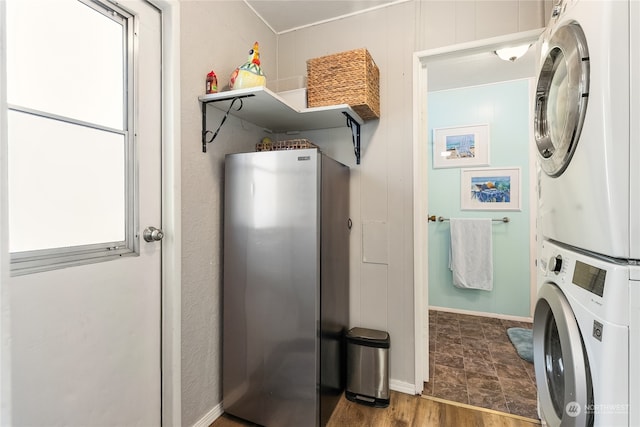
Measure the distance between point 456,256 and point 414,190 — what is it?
1.67 m

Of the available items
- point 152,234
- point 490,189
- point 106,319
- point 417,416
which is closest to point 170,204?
point 152,234

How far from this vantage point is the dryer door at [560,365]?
80cm

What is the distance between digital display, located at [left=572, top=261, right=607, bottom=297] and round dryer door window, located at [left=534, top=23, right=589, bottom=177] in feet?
1.12

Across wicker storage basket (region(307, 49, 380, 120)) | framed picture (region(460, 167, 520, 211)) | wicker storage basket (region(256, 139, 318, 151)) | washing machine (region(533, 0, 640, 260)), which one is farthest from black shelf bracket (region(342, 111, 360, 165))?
framed picture (region(460, 167, 520, 211))

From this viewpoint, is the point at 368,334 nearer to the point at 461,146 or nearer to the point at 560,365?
the point at 560,365

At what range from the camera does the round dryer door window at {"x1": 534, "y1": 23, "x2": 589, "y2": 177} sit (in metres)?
0.85

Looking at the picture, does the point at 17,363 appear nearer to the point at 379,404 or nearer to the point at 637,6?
the point at 379,404

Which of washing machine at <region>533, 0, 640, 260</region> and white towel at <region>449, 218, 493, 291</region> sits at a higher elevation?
washing machine at <region>533, 0, 640, 260</region>

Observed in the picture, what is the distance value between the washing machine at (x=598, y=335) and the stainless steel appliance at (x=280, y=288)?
0.95 meters

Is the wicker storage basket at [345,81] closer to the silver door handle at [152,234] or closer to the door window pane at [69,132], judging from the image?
the door window pane at [69,132]

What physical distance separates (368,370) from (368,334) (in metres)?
0.20

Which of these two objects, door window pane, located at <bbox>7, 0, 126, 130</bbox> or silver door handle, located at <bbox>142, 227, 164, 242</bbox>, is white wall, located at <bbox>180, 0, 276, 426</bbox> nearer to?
silver door handle, located at <bbox>142, 227, 164, 242</bbox>

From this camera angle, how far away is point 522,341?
244 cm

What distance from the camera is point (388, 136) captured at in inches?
74.4
